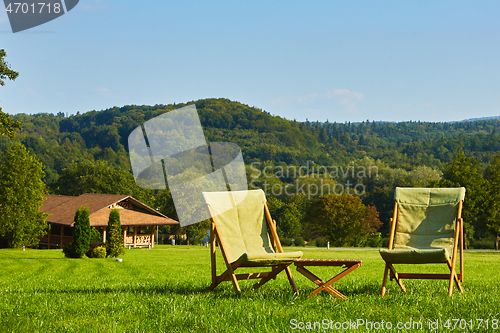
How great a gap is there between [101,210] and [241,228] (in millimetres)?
Result: 29258

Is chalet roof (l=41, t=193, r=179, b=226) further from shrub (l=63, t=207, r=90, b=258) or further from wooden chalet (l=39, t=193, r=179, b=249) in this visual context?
shrub (l=63, t=207, r=90, b=258)

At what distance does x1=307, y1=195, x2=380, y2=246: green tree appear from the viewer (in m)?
37.8

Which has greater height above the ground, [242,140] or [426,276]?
[242,140]

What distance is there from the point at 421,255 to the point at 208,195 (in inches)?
95.4

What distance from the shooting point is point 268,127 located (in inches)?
3605

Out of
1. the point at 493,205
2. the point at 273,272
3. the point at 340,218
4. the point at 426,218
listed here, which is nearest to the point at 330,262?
the point at 273,272

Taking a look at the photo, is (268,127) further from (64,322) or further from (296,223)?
(64,322)

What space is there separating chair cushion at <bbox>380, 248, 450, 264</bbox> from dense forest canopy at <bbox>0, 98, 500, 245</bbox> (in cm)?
4470

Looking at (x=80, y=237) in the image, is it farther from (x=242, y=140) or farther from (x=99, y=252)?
(x=242, y=140)

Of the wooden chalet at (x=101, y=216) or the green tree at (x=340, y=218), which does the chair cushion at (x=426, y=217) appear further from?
the green tree at (x=340, y=218)

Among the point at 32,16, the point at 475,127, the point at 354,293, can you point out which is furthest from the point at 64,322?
the point at 475,127

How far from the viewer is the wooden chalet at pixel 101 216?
32.2 m

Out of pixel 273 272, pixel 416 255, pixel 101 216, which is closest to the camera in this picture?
pixel 416 255

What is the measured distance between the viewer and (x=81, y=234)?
17.8m
